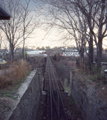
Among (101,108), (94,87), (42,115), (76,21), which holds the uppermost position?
(76,21)

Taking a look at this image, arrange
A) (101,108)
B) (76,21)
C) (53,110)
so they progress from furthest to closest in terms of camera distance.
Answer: (76,21)
(53,110)
(101,108)

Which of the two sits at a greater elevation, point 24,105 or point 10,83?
point 10,83

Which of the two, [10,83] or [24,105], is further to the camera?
[10,83]

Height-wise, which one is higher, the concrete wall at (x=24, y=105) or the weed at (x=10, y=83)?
the weed at (x=10, y=83)

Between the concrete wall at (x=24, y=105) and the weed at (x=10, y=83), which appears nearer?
the concrete wall at (x=24, y=105)

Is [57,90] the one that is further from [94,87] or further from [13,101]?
[13,101]

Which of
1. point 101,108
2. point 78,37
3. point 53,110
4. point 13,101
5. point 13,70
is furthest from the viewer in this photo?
point 78,37

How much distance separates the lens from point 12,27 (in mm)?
16641

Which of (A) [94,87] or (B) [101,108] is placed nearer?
(B) [101,108]

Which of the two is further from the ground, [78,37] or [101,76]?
[78,37]

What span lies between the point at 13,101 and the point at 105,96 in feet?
12.5

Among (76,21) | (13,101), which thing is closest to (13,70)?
(13,101)

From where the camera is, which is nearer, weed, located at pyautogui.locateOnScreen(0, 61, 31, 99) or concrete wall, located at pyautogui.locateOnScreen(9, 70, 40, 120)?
concrete wall, located at pyautogui.locateOnScreen(9, 70, 40, 120)

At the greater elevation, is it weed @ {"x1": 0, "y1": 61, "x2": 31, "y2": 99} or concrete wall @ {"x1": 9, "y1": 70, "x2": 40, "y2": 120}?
weed @ {"x1": 0, "y1": 61, "x2": 31, "y2": 99}
